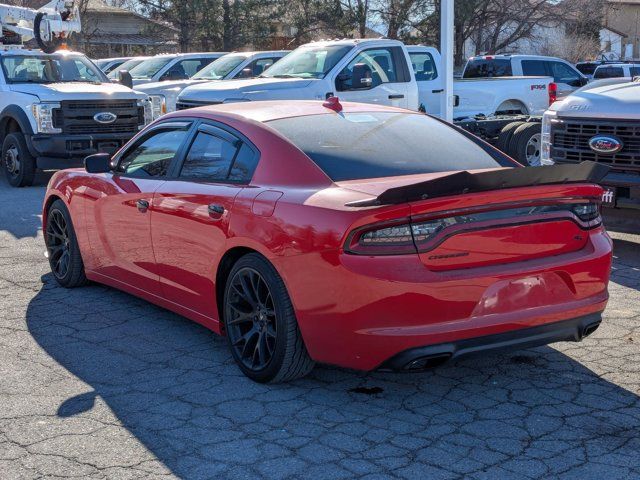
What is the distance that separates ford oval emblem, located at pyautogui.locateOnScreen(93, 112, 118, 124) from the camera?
46.0 feet

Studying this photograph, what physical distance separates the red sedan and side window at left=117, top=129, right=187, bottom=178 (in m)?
0.03

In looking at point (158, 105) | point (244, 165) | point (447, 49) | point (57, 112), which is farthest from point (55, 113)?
point (244, 165)

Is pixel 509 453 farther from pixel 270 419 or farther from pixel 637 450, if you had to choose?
pixel 270 419

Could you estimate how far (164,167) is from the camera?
614 centimetres

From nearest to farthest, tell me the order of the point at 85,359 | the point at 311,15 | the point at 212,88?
the point at 85,359 → the point at 212,88 → the point at 311,15

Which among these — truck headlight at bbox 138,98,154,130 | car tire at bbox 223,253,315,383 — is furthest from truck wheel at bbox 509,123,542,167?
car tire at bbox 223,253,315,383

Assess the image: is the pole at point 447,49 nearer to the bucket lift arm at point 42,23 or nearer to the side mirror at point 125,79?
the side mirror at point 125,79

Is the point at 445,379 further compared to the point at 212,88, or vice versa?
the point at 212,88

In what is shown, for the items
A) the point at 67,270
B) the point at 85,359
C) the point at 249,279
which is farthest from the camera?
the point at 67,270

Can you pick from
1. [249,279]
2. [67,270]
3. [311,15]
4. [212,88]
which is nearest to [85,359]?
[249,279]

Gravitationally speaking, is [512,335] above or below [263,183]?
below

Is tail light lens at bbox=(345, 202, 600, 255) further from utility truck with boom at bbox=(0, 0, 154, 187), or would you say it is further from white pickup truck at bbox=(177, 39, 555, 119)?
utility truck with boom at bbox=(0, 0, 154, 187)

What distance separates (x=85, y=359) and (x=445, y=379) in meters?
2.17

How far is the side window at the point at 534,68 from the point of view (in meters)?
22.1
